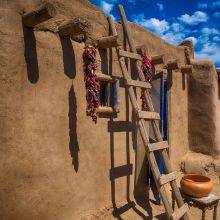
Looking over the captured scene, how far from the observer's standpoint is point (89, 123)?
4508 mm

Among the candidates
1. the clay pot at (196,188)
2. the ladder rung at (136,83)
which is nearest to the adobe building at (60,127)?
the ladder rung at (136,83)

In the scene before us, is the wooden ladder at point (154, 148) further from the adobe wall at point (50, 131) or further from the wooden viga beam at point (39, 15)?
the wooden viga beam at point (39, 15)

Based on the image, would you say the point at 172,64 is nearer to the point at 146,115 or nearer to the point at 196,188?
the point at 146,115

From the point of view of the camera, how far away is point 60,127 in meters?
4.05

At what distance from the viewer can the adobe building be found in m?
3.50

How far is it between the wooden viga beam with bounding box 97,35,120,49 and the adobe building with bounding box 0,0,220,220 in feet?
0.42

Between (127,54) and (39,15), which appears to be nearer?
(39,15)

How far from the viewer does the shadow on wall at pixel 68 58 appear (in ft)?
13.7

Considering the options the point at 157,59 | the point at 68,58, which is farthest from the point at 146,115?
the point at 157,59

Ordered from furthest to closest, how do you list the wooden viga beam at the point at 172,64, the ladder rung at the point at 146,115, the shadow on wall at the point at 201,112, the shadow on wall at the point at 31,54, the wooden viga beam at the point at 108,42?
the shadow on wall at the point at 201,112, the wooden viga beam at the point at 172,64, the wooden viga beam at the point at 108,42, the ladder rung at the point at 146,115, the shadow on wall at the point at 31,54

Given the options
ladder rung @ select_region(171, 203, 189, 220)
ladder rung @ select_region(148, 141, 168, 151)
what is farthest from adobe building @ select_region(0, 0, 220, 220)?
ladder rung @ select_region(171, 203, 189, 220)

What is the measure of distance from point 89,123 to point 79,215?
1.37m

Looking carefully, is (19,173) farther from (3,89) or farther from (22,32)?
(22,32)

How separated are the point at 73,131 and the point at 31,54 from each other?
124 cm
